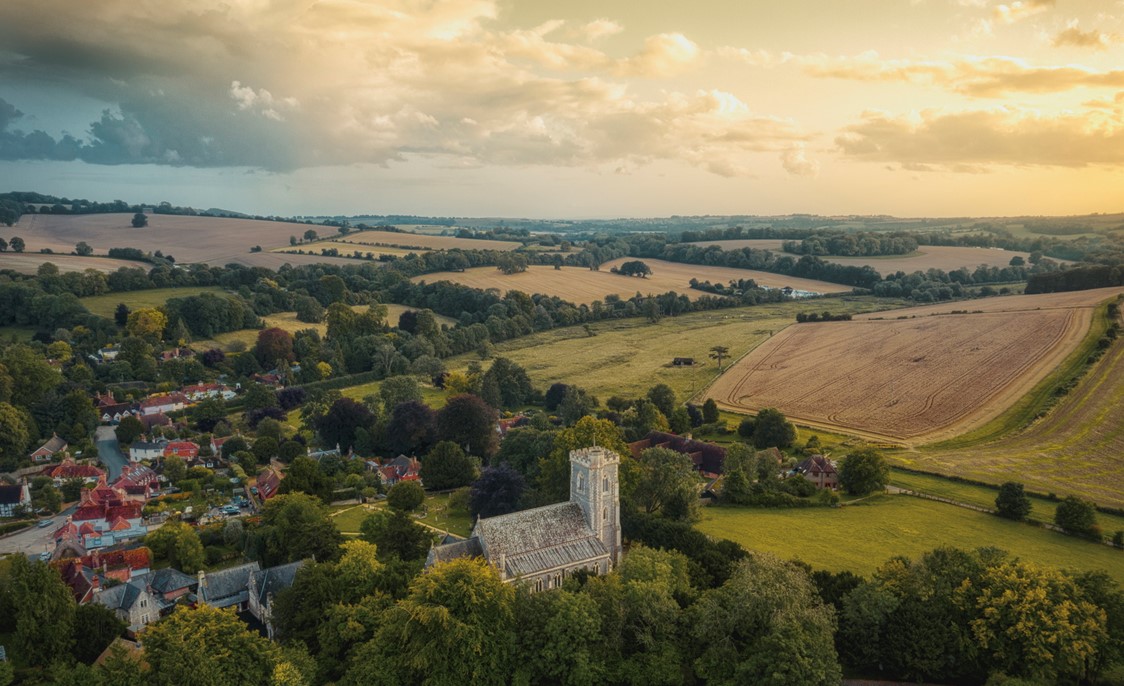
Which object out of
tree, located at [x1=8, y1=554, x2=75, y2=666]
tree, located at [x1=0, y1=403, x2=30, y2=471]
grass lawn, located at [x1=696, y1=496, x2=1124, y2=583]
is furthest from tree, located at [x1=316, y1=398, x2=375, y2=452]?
grass lawn, located at [x1=696, y1=496, x2=1124, y2=583]

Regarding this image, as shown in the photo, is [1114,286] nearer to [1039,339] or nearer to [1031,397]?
[1039,339]

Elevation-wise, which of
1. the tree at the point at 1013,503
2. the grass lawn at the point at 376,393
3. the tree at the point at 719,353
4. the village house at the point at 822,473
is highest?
the tree at the point at 719,353

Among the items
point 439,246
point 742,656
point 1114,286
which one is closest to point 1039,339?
point 1114,286

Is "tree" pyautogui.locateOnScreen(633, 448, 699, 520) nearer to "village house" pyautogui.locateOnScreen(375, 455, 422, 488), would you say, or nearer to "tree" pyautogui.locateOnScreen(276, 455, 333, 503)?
"village house" pyautogui.locateOnScreen(375, 455, 422, 488)

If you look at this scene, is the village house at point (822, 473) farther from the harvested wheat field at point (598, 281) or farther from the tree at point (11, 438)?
the harvested wheat field at point (598, 281)

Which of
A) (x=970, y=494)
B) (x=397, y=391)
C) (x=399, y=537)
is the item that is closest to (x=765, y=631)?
(x=399, y=537)

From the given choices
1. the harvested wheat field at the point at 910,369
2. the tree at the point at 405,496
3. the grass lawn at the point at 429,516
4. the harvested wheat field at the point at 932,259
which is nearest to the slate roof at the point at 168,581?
the grass lawn at the point at 429,516

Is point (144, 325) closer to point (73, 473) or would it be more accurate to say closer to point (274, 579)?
point (73, 473)
